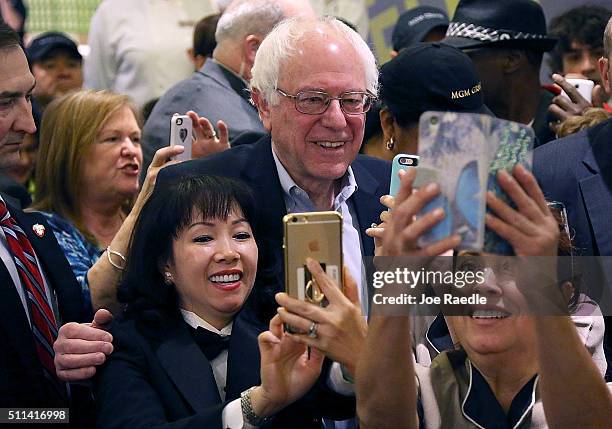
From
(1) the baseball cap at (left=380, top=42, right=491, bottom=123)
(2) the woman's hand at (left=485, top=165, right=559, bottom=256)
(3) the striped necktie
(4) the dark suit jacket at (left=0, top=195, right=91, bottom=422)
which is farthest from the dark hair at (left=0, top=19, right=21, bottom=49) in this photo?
(2) the woman's hand at (left=485, top=165, right=559, bottom=256)

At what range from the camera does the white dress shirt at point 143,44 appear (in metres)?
7.50

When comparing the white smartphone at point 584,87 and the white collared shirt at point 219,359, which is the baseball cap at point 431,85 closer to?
the white smartphone at point 584,87

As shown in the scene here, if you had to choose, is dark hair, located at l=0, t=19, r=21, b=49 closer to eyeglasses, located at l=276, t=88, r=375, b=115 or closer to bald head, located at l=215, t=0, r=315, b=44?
eyeglasses, located at l=276, t=88, r=375, b=115

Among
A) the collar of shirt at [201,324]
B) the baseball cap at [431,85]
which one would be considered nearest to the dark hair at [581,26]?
the baseball cap at [431,85]

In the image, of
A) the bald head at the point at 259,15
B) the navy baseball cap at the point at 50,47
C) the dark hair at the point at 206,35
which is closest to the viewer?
the bald head at the point at 259,15

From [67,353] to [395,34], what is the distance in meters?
3.63

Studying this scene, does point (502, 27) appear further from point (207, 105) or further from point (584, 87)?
point (207, 105)

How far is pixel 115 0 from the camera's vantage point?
765 cm

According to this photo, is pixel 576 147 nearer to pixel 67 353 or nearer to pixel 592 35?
pixel 67 353

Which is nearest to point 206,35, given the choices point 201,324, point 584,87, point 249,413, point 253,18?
point 253,18

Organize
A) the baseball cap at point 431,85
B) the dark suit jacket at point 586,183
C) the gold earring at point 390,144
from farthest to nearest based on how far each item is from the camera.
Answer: the gold earring at point 390,144 < the baseball cap at point 431,85 < the dark suit jacket at point 586,183

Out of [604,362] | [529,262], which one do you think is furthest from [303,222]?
[604,362]

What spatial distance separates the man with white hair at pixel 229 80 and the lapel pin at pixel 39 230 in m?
1.82

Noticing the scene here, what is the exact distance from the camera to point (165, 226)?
365 cm
